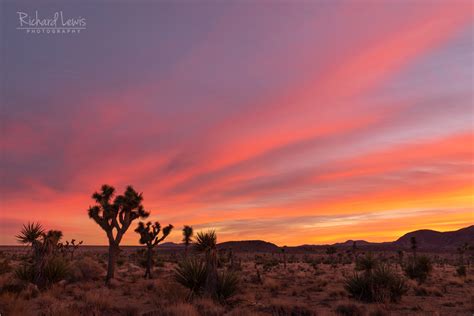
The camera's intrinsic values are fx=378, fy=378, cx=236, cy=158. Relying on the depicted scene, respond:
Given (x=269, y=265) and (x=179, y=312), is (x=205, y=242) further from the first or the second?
(x=269, y=265)

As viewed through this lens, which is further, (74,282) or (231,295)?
(74,282)

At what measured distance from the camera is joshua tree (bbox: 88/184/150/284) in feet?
86.0

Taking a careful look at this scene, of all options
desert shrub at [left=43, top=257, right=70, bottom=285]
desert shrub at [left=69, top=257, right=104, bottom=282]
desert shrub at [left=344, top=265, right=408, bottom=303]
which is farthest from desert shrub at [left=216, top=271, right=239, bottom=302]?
desert shrub at [left=69, top=257, right=104, bottom=282]

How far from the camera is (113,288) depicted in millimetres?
23281

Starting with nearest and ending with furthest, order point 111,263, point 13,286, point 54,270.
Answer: point 13,286 → point 54,270 → point 111,263

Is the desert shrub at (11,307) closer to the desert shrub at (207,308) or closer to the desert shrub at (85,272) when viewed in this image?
the desert shrub at (207,308)

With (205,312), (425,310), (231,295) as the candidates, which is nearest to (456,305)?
(425,310)

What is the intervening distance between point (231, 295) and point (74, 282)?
14.5 metres

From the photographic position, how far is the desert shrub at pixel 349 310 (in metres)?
13.7

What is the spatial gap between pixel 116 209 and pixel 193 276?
11.6m

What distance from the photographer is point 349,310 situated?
46.6 ft

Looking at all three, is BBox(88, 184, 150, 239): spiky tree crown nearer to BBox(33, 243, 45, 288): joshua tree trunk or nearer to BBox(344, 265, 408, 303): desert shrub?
BBox(33, 243, 45, 288): joshua tree trunk

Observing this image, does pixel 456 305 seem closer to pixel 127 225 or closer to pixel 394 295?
pixel 394 295

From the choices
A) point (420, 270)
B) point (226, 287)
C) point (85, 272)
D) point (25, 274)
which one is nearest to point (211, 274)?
point (226, 287)
